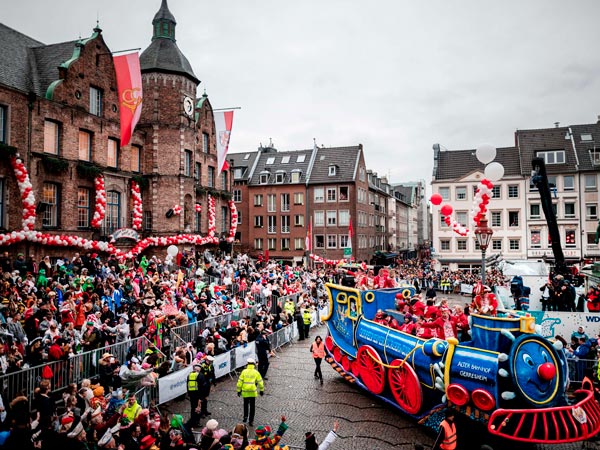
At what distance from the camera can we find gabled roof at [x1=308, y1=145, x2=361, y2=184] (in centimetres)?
4916

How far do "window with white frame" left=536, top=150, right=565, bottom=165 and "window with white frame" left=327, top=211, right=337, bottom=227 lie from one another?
21.3 meters

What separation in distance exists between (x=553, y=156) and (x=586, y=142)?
11.1 ft

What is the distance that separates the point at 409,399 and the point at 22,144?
20407 mm

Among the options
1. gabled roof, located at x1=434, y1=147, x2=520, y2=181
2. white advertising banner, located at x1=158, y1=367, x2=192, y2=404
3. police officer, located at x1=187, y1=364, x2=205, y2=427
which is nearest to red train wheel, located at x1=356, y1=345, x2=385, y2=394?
police officer, located at x1=187, y1=364, x2=205, y2=427

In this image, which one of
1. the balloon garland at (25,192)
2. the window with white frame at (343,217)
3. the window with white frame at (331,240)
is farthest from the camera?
the window with white frame at (331,240)

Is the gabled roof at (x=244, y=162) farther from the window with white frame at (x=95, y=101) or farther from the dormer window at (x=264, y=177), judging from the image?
the window with white frame at (x=95, y=101)

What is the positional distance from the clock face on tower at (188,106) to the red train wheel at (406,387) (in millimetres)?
24686

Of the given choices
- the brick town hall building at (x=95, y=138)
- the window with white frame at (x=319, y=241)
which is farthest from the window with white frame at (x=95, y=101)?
the window with white frame at (x=319, y=241)

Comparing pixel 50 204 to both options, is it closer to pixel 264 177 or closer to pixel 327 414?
pixel 327 414

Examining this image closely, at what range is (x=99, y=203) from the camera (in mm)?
24250

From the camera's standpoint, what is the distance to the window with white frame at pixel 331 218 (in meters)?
49.2

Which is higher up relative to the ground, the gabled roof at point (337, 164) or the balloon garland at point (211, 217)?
the gabled roof at point (337, 164)

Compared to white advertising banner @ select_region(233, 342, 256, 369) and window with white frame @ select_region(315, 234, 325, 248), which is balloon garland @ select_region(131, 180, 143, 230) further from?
window with white frame @ select_region(315, 234, 325, 248)

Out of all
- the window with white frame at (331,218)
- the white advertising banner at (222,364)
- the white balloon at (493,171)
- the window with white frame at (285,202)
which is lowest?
the white advertising banner at (222,364)
